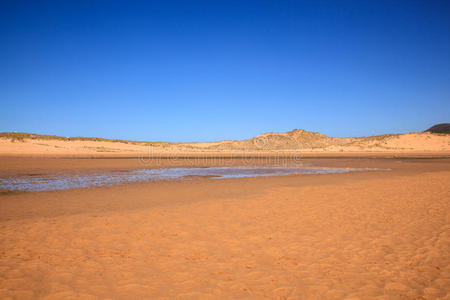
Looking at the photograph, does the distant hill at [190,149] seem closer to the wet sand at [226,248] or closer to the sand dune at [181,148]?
the sand dune at [181,148]

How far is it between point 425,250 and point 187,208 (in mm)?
5688

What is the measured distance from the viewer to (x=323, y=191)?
10.7 metres

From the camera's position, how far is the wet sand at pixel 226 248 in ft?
12.1

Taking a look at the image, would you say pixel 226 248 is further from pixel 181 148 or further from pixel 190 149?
pixel 190 149

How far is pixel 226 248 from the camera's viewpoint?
5082 mm

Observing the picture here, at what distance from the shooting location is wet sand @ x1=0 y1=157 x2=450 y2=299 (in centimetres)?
370

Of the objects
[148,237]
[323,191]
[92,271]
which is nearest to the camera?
[92,271]

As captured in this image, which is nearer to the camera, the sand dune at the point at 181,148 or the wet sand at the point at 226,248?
the wet sand at the point at 226,248

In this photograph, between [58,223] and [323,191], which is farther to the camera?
[323,191]

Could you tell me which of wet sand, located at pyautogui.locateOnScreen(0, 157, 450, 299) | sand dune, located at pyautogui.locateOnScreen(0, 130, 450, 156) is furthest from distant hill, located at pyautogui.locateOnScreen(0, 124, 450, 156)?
wet sand, located at pyautogui.locateOnScreen(0, 157, 450, 299)

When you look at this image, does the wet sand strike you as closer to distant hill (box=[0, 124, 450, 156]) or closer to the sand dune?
the sand dune

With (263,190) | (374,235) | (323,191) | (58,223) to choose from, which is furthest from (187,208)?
(323,191)

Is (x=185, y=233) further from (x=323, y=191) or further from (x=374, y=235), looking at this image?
(x=323, y=191)

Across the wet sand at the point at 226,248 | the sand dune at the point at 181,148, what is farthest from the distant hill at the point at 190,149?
the wet sand at the point at 226,248
